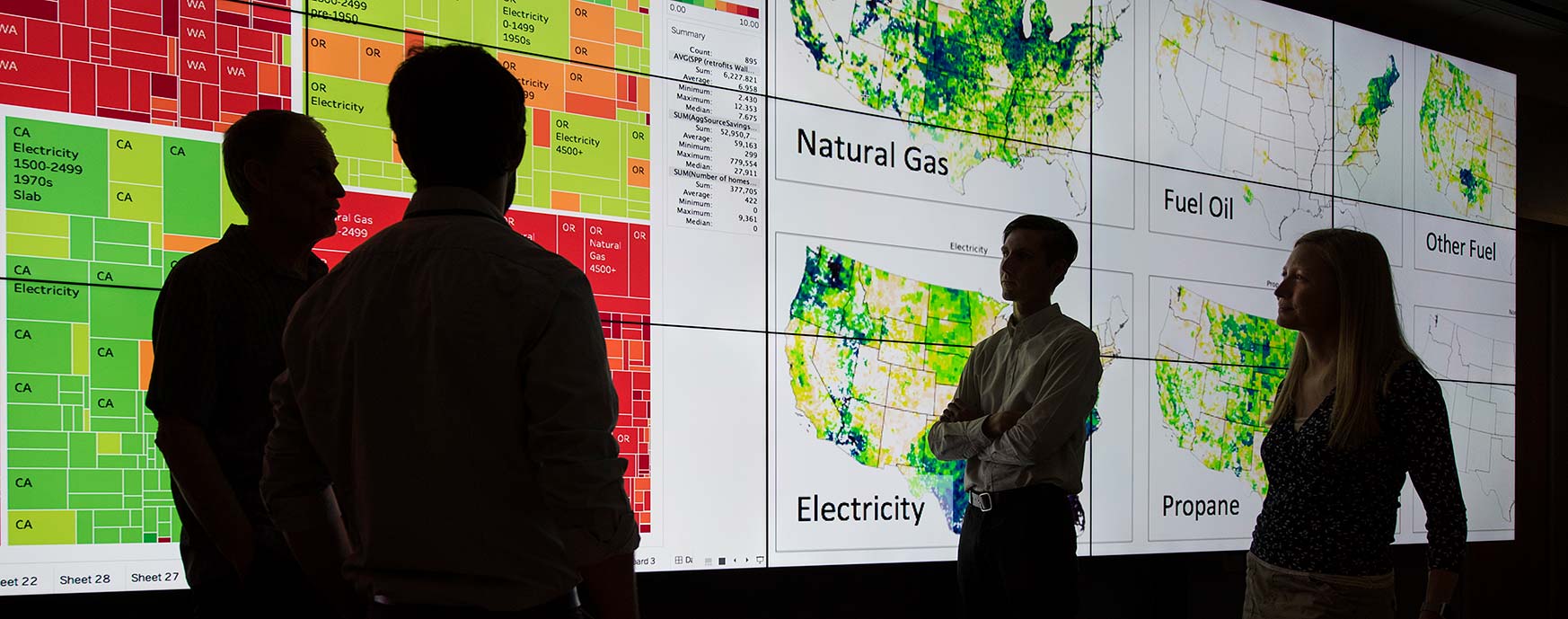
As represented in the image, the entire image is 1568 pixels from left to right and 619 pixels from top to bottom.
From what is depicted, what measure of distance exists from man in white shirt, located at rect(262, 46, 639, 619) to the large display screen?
1.67m

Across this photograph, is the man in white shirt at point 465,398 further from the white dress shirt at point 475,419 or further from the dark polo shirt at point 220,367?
the dark polo shirt at point 220,367

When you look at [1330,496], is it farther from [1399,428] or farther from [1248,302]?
[1248,302]

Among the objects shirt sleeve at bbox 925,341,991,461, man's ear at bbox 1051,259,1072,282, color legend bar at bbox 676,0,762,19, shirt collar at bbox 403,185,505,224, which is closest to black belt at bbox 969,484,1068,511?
shirt sleeve at bbox 925,341,991,461

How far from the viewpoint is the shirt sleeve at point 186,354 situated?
1592 mm

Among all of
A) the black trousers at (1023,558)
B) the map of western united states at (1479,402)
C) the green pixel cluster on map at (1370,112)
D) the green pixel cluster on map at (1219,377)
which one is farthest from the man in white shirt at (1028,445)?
the map of western united states at (1479,402)

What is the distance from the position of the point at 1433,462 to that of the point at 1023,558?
1.02 m

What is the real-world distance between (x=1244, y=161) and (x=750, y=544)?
260 centimetres

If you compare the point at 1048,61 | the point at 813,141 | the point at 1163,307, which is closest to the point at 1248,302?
the point at 1163,307

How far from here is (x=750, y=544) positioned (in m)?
3.32

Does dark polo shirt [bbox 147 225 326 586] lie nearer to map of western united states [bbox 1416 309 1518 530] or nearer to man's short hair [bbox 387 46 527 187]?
man's short hair [bbox 387 46 527 187]

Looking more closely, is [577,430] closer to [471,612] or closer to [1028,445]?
[471,612]

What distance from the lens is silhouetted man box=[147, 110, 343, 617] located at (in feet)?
5.22

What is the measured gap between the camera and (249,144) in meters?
1.78

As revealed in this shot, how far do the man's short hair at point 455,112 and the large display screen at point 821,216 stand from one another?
171cm
